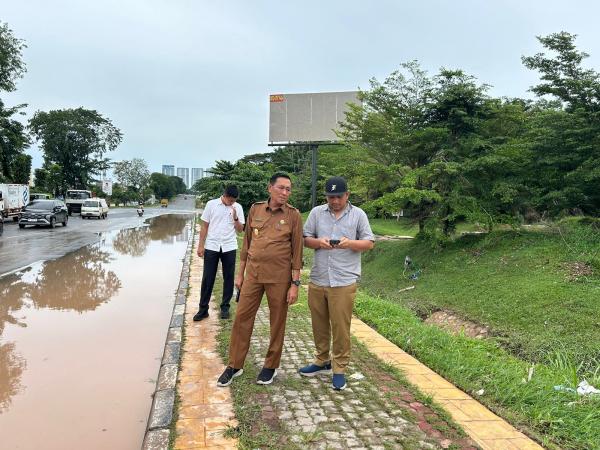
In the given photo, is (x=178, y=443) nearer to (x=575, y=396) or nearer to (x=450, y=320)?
(x=575, y=396)

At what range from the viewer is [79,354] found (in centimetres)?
495

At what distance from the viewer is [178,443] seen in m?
2.90

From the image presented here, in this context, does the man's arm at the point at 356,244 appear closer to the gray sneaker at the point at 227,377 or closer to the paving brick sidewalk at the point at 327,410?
the paving brick sidewalk at the point at 327,410

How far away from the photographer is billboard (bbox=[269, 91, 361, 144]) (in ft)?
79.6

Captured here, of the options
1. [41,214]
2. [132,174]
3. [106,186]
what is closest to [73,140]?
[106,186]

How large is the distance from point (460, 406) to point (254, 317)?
1.78 metres

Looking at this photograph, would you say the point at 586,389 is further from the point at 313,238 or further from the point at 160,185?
the point at 160,185

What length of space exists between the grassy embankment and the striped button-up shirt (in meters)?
1.46

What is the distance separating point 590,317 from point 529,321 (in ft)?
2.65

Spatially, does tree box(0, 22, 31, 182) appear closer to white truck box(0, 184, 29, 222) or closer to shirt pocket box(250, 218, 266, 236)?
white truck box(0, 184, 29, 222)

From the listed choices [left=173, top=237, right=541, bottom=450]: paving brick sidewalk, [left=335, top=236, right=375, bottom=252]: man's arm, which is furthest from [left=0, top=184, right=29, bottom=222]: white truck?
[left=335, top=236, right=375, bottom=252]: man's arm

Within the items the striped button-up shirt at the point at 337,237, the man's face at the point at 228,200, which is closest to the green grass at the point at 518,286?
the striped button-up shirt at the point at 337,237

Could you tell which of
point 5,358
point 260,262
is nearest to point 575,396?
point 260,262

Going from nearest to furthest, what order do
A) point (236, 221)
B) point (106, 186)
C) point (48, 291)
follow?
point (236, 221) → point (48, 291) → point (106, 186)
